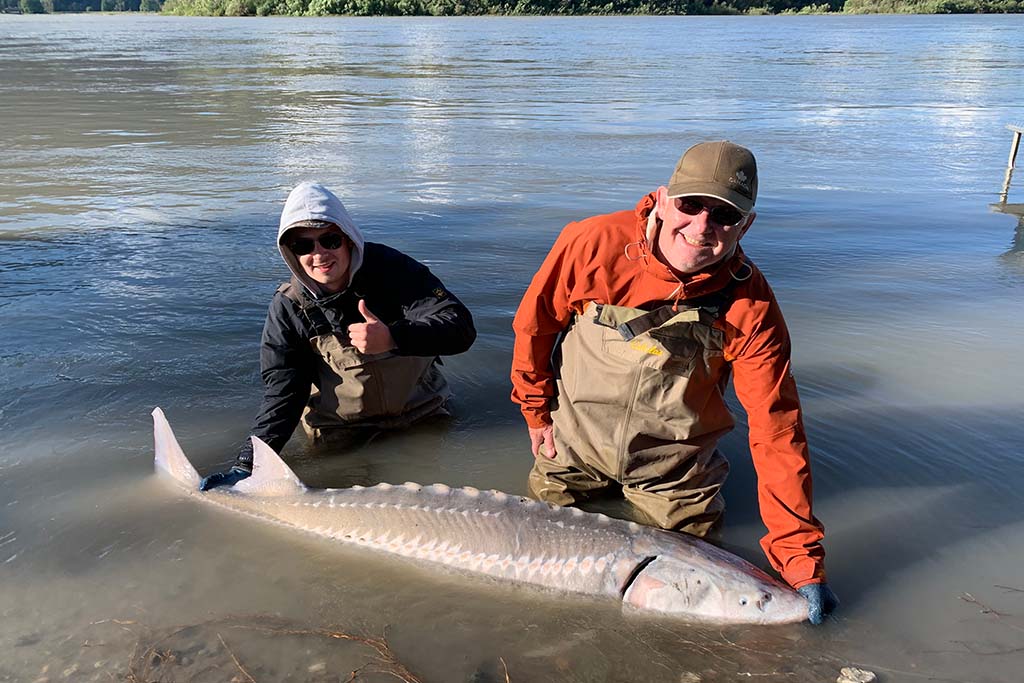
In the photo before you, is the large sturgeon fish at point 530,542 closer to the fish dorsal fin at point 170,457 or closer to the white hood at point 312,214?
the fish dorsal fin at point 170,457

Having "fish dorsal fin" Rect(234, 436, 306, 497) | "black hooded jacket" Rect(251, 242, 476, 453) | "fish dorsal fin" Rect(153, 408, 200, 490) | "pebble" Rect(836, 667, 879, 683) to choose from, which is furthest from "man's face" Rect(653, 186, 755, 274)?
"fish dorsal fin" Rect(153, 408, 200, 490)

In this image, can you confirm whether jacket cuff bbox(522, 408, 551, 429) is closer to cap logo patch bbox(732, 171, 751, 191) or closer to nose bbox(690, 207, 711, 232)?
nose bbox(690, 207, 711, 232)

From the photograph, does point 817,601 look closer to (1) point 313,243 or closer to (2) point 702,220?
(2) point 702,220

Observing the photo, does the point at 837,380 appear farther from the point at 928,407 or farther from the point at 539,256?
→ the point at 539,256

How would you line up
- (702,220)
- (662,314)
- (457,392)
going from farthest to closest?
(457,392), (662,314), (702,220)

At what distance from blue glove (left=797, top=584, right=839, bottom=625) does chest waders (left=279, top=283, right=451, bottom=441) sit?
1.93 metres

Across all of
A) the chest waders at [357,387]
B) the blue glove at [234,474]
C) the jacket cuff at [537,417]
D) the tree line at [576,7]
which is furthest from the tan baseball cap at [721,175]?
the tree line at [576,7]

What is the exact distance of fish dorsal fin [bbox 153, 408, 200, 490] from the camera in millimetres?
3596

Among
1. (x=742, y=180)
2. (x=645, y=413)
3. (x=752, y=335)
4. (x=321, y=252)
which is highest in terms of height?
(x=742, y=180)

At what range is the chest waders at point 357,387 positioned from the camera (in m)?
3.68

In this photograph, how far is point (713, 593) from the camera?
9.43 ft

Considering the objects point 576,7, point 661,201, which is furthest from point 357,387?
point 576,7

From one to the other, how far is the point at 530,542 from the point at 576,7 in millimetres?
79273

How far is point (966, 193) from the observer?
9.01 m
